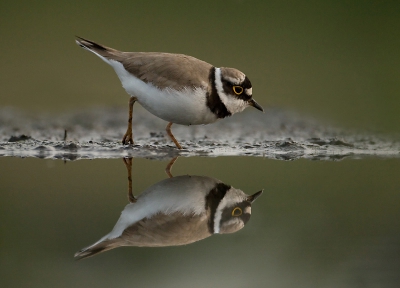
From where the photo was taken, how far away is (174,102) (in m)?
5.49

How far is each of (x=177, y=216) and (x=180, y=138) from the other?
374 cm

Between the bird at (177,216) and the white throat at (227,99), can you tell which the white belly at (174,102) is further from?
the bird at (177,216)

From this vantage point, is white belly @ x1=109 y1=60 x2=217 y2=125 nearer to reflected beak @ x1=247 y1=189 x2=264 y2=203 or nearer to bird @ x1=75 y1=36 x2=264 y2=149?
bird @ x1=75 y1=36 x2=264 y2=149

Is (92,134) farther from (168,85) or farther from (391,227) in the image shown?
(391,227)

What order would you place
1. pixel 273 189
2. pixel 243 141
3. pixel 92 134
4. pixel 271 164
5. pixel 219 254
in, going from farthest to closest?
pixel 92 134
pixel 243 141
pixel 271 164
pixel 273 189
pixel 219 254

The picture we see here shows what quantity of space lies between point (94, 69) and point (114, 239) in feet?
27.5

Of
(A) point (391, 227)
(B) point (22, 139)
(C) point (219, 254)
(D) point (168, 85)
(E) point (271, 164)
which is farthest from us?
(B) point (22, 139)

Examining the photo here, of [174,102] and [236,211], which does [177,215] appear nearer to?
[236,211]

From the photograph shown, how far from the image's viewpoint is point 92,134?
7156 mm

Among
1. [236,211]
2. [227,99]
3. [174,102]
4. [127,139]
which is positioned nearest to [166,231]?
[236,211]

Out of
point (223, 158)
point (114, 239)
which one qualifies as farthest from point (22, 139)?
point (114, 239)

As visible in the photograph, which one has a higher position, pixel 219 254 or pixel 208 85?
pixel 208 85

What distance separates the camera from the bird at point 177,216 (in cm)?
289

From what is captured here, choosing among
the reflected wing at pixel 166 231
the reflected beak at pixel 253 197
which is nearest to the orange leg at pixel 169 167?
the reflected beak at pixel 253 197
